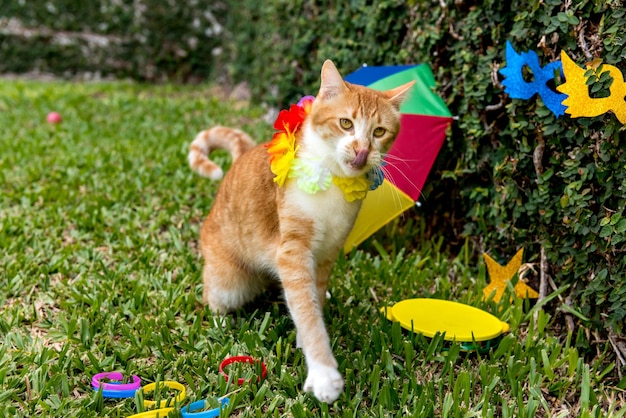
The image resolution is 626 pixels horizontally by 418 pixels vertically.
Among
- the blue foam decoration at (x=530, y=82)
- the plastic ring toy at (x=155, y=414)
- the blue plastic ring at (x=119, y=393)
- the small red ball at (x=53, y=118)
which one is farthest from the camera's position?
the small red ball at (x=53, y=118)

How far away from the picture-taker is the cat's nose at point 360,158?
7.56 feet

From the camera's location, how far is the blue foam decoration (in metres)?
2.67

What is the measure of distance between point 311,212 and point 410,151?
1.11 m

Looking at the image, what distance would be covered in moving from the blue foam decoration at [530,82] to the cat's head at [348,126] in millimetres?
662

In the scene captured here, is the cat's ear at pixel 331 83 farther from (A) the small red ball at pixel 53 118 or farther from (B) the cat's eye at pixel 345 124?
(A) the small red ball at pixel 53 118

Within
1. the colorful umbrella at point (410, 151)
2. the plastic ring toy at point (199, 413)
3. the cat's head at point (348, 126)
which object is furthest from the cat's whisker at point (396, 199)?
the plastic ring toy at point (199, 413)

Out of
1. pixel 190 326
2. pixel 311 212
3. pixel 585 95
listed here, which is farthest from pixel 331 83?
pixel 190 326

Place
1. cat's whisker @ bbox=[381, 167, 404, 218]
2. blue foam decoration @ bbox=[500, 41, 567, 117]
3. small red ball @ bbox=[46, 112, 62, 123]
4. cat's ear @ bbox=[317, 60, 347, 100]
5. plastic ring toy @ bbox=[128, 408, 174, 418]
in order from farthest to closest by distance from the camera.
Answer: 1. small red ball @ bbox=[46, 112, 62, 123]
2. cat's whisker @ bbox=[381, 167, 404, 218]
3. blue foam decoration @ bbox=[500, 41, 567, 117]
4. cat's ear @ bbox=[317, 60, 347, 100]
5. plastic ring toy @ bbox=[128, 408, 174, 418]

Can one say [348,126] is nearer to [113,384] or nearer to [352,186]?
[352,186]

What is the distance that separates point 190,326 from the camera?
112 inches

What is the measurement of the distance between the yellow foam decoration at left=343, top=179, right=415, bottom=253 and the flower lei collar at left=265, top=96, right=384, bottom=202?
2.26ft

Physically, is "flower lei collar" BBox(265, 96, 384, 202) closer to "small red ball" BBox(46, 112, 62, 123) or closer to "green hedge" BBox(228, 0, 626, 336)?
"green hedge" BBox(228, 0, 626, 336)

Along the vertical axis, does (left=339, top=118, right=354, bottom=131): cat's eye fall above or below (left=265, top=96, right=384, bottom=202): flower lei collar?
above

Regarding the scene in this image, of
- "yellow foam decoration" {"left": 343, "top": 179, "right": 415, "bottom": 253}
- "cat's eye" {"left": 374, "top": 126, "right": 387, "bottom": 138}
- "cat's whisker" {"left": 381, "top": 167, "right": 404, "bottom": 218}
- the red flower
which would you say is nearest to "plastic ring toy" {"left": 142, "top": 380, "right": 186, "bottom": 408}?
the red flower
